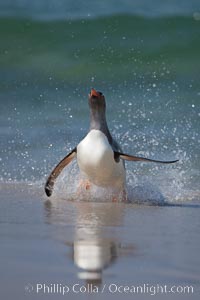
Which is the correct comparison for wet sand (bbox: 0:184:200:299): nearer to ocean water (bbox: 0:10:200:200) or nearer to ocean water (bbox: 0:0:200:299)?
ocean water (bbox: 0:0:200:299)

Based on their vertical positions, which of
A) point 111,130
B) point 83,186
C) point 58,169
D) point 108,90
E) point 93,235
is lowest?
point 93,235

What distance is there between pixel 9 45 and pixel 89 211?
310 inches

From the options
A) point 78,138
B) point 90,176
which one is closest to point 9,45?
point 78,138

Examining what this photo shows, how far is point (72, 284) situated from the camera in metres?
3.79

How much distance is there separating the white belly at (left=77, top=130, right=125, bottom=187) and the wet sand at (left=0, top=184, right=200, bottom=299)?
0.56 m

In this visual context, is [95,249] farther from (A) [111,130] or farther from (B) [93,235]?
(A) [111,130]

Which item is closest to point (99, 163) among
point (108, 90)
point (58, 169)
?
point (58, 169)

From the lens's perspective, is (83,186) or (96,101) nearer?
(83,186)

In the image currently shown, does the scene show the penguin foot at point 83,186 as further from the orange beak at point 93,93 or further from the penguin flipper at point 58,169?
the orange beak at point 93,93

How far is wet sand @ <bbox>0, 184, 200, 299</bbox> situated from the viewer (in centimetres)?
380

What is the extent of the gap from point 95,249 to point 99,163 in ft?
7.74

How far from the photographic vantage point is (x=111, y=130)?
959cm

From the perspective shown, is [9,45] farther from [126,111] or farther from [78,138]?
[78,138]

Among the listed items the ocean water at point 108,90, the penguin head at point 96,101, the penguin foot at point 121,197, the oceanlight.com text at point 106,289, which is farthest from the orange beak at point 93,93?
the oceanlight.com text at point 106,289
